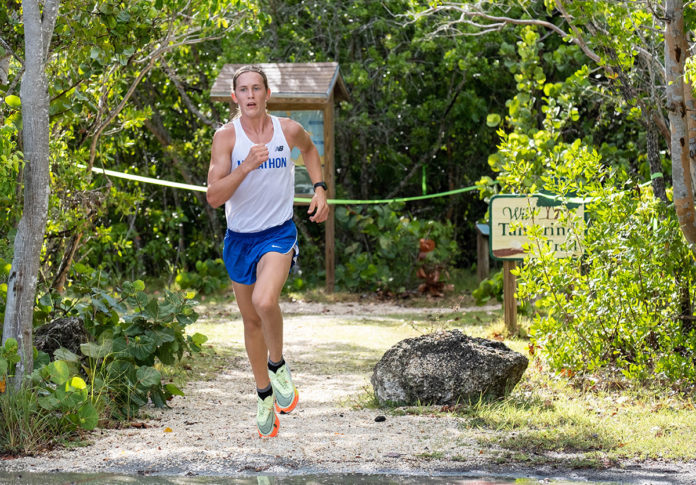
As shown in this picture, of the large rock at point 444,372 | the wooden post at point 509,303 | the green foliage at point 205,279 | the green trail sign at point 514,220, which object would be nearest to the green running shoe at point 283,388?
the large rock at point 444,372

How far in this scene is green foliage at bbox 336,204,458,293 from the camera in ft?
42.6

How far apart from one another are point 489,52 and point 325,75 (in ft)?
10.7

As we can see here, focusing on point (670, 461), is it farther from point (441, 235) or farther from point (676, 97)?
point (441, 235)

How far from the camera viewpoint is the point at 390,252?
13117mm

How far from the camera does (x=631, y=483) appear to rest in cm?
426

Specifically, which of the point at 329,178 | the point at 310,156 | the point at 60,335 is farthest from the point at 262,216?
the point at 329,178

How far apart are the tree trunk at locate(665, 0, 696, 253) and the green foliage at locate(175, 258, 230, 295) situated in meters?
8.20

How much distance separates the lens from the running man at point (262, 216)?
504 centimetres

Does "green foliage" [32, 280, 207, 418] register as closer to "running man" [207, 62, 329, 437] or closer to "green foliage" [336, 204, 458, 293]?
"running man" [207, 62, 329, 437]

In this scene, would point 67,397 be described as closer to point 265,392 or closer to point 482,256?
point 265,392

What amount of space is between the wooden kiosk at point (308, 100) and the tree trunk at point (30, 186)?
6.78m

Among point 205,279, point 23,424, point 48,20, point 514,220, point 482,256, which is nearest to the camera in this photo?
point 23,424

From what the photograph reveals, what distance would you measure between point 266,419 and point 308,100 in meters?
7.63

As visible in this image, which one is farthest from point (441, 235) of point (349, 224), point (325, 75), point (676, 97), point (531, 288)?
point (676, 97)
